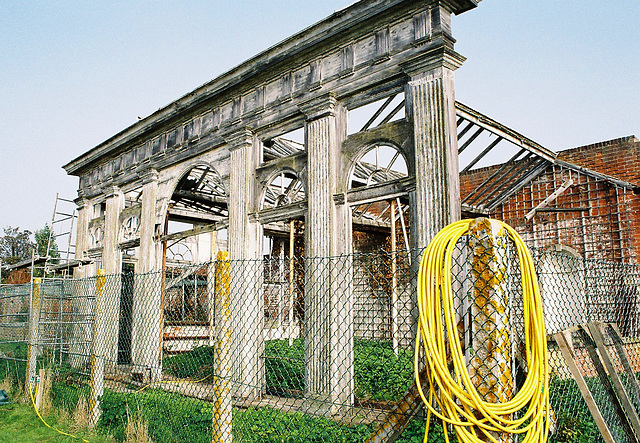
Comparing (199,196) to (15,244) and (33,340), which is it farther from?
(15,244)

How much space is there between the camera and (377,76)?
7906mm

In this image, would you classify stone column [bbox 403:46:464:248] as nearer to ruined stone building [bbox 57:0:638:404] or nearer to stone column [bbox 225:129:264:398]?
ruined stone building [bbox 57:0:638:404]

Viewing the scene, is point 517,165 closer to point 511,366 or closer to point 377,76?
point 377,76

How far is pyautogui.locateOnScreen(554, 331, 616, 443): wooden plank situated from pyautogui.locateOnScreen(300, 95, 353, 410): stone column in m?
3.86

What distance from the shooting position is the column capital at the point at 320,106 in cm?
848

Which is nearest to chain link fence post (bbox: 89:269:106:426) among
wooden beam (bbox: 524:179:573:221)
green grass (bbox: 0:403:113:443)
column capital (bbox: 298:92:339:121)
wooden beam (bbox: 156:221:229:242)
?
green grass (bbox: 0:403:113:443)

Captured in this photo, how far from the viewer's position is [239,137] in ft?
33.2

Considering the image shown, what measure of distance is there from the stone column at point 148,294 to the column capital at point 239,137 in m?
3.23

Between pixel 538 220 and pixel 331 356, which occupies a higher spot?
pixel 538 220

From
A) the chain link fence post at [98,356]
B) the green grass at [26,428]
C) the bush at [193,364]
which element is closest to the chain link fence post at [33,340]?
the green grass at [26,428]

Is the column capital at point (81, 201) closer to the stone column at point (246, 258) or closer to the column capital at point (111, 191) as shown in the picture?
the column capital at point (111, 191)

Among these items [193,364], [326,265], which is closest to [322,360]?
[326,265]

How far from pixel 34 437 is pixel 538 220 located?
12964 mm

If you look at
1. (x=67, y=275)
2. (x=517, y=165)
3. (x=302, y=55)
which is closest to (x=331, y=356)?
(x=302, y=55)
